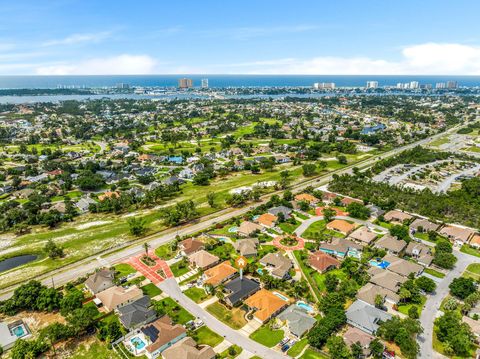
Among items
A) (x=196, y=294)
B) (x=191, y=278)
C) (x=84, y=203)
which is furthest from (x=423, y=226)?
(x=84, y=203)

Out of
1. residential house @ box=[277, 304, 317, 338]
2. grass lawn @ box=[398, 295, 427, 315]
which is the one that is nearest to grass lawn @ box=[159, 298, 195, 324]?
residential house @ box=[277, 304, 317, 338]

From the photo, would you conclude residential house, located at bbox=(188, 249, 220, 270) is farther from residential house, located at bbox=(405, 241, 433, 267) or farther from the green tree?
residential house, located at bbox=(405, 241, 433, 267)

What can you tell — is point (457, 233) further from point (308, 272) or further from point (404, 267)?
point (308, 272)

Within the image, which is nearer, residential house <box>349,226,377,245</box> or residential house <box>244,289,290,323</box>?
residential house <box>244,289,290,323</box>

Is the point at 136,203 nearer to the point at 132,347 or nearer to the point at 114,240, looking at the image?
the point at 114,240

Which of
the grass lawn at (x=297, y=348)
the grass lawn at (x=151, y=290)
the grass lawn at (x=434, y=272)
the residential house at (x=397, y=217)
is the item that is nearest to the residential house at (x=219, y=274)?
the grass lawn at (x=151, y=290)
